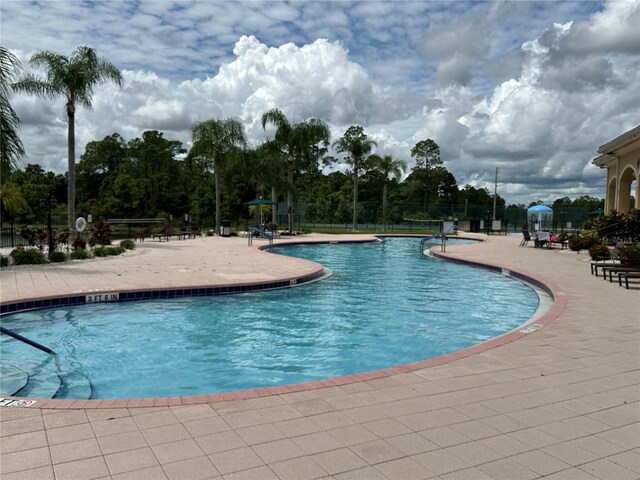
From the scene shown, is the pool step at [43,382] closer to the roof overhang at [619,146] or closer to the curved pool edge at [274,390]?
the curved pool edge at [274,390]

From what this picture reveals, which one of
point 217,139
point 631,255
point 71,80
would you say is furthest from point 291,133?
point 631,255

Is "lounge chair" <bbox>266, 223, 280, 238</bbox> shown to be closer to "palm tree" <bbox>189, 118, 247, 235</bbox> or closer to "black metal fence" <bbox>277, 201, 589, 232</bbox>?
"palm tree" <bbox>189, 118, 247, 235</bbox>

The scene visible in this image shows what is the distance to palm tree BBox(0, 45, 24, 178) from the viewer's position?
11469 millimetres

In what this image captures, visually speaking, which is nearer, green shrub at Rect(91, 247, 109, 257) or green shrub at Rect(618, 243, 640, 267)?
green shrub at Rect(618, 243, 640, 267)

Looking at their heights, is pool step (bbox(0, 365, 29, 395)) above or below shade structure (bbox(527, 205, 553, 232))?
below

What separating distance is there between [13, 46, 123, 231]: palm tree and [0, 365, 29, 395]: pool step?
13357mm

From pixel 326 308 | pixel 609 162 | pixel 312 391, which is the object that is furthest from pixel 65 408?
pixel 609 162

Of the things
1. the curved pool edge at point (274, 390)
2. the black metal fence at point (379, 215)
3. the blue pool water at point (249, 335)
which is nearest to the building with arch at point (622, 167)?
the blue pool water at point (249, 335)

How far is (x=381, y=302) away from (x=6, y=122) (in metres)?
9.95

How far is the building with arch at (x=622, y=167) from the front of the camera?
18745mm

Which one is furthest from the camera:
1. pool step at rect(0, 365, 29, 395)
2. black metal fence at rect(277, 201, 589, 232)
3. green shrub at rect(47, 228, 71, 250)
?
black metal fence at rect(277, 201, 589, 232)

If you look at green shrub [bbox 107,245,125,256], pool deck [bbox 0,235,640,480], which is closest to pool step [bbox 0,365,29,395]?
pool deck [bbox 0,235,640,480]

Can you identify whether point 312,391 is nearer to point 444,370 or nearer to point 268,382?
point 444,370

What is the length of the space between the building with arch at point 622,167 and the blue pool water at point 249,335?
10.4 m
